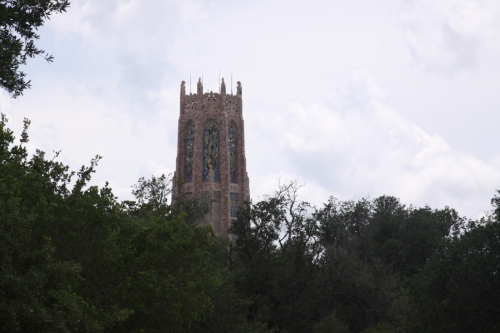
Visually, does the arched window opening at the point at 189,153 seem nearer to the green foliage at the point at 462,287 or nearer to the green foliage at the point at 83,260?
the green foliage at the point at 462,287

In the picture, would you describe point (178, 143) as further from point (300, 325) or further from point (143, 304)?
point (143, 304)

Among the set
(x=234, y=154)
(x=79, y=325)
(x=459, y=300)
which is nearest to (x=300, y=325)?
(x=459, y=300)

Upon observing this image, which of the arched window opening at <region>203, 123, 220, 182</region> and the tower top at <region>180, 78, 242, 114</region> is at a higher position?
the tower top at <region>180, 78, 242, 114</region>

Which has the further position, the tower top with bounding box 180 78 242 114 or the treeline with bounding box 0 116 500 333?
the tower top with bounding box 180 78 242 114

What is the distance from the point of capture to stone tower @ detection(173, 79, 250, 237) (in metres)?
73.4

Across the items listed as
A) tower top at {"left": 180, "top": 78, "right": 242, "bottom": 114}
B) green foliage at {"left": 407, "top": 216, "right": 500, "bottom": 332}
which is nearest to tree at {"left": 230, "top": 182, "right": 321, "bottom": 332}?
green foliage at {"left": 407, "top": 216, "right": 500, "bottom": 332}

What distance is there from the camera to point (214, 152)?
75.8 meters

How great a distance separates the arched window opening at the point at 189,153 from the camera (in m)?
75.1

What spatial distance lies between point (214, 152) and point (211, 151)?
0.45 meters

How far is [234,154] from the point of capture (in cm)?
7644

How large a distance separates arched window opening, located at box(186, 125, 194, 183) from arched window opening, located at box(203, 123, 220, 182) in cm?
151

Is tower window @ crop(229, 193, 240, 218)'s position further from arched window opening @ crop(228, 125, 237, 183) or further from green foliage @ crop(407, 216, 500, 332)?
green foliage @ crop(407, 216, 500, 332)

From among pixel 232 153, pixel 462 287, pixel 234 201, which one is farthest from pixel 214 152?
pixel 462 287

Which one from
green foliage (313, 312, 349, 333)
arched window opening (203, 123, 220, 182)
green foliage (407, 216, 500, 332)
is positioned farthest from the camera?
arched window opening (203, 123, 220, 182)
